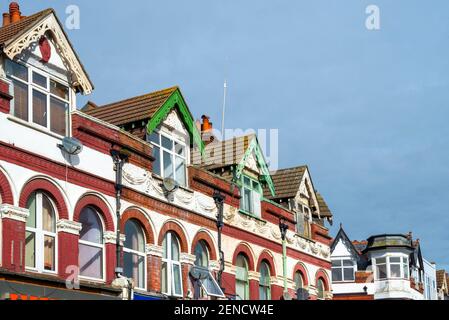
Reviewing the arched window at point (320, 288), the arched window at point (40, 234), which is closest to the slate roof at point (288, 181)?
the arched window at point (320, 288)

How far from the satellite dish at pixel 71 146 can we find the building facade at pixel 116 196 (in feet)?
0.09

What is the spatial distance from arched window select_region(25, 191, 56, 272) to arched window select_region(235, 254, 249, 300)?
9.82 meters

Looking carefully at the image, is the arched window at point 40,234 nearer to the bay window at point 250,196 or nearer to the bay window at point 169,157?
the bay window at point 169,157

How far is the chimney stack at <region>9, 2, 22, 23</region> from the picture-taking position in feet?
87.9

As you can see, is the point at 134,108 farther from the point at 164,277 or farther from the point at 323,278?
the point at 323,278

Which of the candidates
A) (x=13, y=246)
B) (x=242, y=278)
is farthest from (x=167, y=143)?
(x=13, y=246)

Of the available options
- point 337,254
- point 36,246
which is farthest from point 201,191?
point 337,254

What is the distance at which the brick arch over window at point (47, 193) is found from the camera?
20.6 meters

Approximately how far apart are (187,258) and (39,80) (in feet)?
26.4

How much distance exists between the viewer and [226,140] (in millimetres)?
32406

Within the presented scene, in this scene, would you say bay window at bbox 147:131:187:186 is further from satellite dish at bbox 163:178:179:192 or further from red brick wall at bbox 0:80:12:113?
red brick wall at bbox 0:80:12:113

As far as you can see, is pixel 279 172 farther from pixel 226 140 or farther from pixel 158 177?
pixel 158 177

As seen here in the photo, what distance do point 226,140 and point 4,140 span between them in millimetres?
13307

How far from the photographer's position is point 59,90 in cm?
2284
